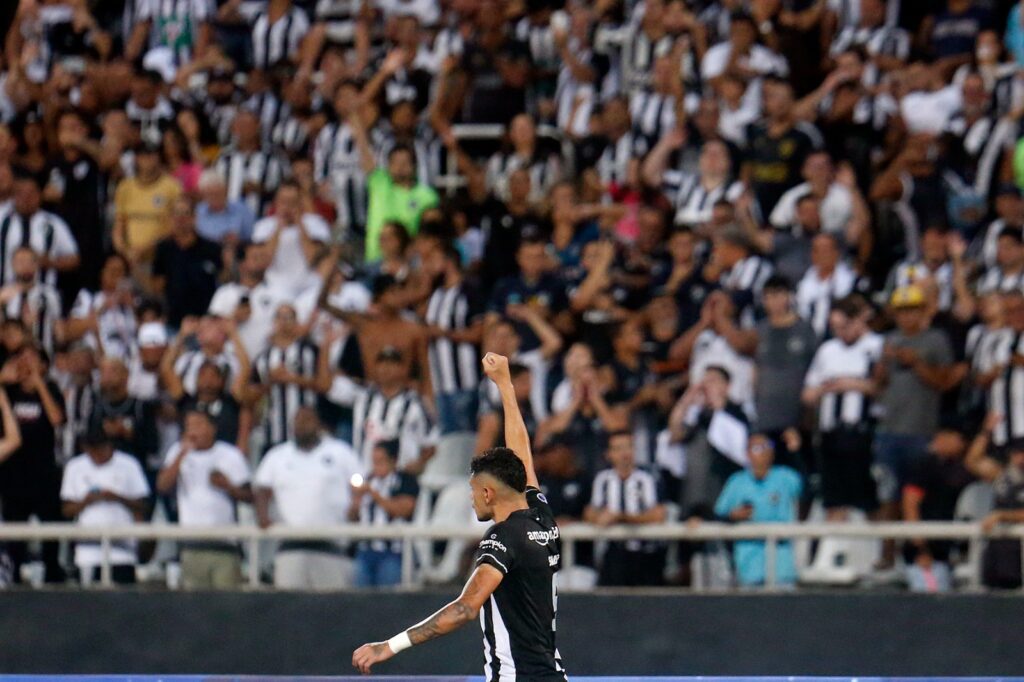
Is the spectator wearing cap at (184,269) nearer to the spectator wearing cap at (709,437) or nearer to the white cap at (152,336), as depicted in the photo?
the white cap at (152,336)

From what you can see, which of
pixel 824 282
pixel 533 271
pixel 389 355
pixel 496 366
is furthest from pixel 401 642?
pixel 824 282

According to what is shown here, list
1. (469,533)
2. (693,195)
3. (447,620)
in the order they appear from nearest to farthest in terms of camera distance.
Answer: (447,620), (469,533), (693,195)

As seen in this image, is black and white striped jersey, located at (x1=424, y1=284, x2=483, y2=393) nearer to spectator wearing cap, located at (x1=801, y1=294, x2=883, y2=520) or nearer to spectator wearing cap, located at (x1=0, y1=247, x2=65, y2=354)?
spectator wearing cap, located at (x1=801, y1=294, x2=883, y2=520)

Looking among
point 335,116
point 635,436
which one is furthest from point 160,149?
point 635,436

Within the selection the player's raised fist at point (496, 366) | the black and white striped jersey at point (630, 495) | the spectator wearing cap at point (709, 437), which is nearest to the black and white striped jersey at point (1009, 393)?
the spectator wearing cap at point (709, 437)

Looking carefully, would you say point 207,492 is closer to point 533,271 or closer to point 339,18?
point 533,271

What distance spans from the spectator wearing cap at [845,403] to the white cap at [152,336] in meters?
4.54

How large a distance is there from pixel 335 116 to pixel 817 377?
5.17 metres

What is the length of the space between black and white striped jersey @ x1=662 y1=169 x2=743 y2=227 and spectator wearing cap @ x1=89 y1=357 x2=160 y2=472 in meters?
3.95

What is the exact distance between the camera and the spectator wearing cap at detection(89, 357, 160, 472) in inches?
529

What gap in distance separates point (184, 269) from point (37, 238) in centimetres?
134

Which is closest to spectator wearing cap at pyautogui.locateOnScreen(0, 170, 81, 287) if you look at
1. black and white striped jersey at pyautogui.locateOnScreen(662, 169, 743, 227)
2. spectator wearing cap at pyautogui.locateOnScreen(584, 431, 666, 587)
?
black and white striped jersey at pyautogui.locateOnScreen(662, 169, 743, 227)

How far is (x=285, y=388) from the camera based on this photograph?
44.3ft

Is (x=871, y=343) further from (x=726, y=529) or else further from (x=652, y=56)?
(x=652, y=56)
